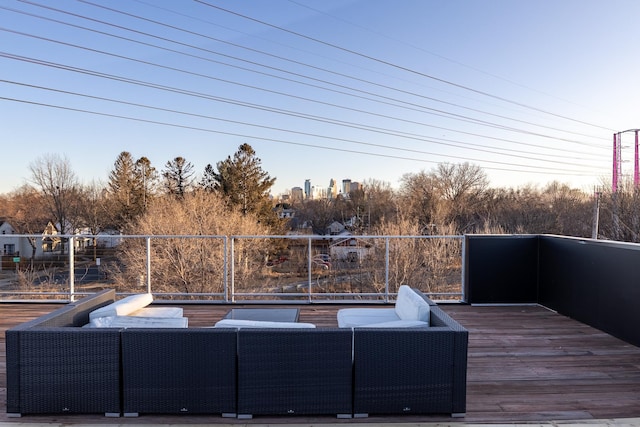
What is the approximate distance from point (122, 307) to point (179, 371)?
1206 mm

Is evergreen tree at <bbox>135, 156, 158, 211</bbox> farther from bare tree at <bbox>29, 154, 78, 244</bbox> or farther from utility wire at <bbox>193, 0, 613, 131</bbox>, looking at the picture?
utility wire at <bbox>193, 0, 613, 131</bbox>

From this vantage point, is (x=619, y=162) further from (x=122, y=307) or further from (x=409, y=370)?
(x=122, y=307)

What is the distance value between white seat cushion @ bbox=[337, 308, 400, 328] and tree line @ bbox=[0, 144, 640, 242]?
19.0m

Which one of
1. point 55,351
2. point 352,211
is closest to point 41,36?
point 55,351

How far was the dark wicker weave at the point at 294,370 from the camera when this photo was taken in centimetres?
235

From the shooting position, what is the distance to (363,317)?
11.6 feet

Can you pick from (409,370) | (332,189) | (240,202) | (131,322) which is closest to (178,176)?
(240,202)

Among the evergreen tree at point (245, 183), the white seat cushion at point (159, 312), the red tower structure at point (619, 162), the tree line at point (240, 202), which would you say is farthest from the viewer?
the evergreen tree at point (245, 183)

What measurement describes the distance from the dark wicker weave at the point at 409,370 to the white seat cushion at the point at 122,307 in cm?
189

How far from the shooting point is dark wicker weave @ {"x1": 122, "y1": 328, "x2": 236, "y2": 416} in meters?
2.35

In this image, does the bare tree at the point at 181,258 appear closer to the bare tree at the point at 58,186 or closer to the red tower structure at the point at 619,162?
the bare tree at the point at 58,186

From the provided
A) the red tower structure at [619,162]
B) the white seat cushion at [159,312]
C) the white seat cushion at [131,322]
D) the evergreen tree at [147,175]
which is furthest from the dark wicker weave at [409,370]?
the evergreen tree at [147,175]

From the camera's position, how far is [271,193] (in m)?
28.5

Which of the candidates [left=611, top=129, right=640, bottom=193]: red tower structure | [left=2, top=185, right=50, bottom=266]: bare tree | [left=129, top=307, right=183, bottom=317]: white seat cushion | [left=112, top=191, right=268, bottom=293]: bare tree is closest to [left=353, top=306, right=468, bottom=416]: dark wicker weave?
[left=129, top=307, right=183, bottom=317]: white seat cushion
